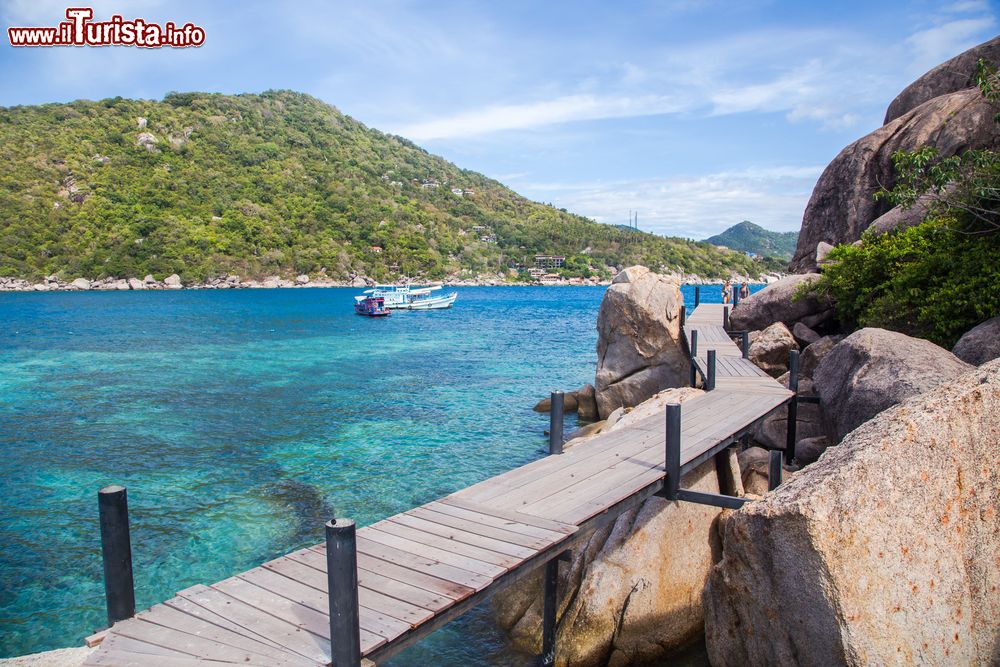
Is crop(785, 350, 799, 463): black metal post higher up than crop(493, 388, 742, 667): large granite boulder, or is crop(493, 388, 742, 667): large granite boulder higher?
crop(785, 350, 799, 463): black metal post

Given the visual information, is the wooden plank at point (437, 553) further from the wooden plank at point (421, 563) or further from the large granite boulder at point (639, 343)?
the large granite boulder at point (639, 343)

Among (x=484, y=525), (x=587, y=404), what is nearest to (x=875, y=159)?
(x=587, y=404)

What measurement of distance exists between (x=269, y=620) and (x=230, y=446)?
13588 millimetres

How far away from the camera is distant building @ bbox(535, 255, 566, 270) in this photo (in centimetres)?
15675

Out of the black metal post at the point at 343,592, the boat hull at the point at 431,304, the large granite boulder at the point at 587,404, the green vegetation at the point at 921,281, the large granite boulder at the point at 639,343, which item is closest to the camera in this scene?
the black metal post at the point at 343,592

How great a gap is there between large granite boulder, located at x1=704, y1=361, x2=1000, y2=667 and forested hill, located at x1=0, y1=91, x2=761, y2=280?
112m

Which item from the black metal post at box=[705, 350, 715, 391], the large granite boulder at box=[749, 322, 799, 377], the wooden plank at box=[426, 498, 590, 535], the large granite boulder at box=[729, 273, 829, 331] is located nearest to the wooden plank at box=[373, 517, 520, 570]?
the wooden plank at box=[426, 498, 590, 535]

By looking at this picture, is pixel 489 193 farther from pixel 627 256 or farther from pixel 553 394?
pixel 553 394

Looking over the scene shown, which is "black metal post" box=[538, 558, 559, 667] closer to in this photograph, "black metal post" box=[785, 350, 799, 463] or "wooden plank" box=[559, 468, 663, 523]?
"wooden plank" box=[559, 468, 663, 523]

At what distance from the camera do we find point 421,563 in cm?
553

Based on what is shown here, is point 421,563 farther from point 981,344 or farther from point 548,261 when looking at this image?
point 548,261

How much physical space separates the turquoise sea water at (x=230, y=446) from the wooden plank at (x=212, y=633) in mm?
3748

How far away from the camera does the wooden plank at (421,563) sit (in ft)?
16.9

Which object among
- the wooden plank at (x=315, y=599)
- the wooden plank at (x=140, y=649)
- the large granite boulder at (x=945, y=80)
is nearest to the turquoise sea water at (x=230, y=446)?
the wooden plank at (x=315, y=599)
